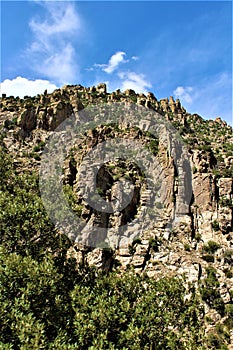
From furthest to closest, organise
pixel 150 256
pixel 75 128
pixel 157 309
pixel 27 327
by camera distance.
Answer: pixel 75 128, pixel 150 256, pixel 157 309, pixel 27 327

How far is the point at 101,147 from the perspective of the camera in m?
52.1

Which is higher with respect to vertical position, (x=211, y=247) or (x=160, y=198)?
(x=160, y=198)

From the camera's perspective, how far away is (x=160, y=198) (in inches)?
1811

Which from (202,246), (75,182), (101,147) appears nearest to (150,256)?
(202,246)

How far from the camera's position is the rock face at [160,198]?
37.2 metres

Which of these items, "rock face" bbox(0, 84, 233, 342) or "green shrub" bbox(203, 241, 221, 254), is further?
"green shrub" bbox(203, 241, 221, 254)

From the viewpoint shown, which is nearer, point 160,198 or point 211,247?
point 211,247

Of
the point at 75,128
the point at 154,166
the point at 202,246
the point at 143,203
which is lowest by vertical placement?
the point at 202,246

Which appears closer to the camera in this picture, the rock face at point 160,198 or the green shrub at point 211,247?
the rock face at point 160,198

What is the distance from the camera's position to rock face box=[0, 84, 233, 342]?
122ft

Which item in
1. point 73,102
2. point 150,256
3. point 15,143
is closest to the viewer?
point 150,256

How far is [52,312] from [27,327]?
3062 mm

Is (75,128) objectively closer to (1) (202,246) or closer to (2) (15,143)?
(2) (15,143)

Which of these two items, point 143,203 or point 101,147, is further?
point 101,147
